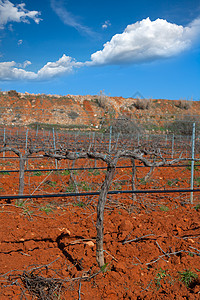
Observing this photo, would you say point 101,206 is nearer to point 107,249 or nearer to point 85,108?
point 107,249

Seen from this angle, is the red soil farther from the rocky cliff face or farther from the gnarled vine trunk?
the rocky cliff face

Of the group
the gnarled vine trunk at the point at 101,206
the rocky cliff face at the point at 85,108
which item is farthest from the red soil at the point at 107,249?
the rocky cliff face at the point at 85,108

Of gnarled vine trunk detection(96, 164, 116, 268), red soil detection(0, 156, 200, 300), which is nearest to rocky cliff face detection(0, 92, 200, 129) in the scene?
red soil detection(0, 156, 200, 300)

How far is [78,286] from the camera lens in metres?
2.21

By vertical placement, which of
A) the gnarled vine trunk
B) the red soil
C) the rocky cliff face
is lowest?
the red soil

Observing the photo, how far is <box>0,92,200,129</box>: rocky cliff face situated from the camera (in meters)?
29.4

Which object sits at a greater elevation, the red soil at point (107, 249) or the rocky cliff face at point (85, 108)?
the rocky cliff face at point (85, 108)

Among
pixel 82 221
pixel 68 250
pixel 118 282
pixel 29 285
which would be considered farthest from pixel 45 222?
pixel 118 282

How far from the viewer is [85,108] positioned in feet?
114

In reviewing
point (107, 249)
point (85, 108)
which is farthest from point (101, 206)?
point (85, 108)

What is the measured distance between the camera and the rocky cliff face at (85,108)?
2938 centimetres

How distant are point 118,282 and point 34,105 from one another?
32.2m

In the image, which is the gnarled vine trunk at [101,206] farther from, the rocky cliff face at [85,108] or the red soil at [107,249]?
the rocky cliff face at [85,108]

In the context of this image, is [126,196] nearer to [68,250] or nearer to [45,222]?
[45,222]
